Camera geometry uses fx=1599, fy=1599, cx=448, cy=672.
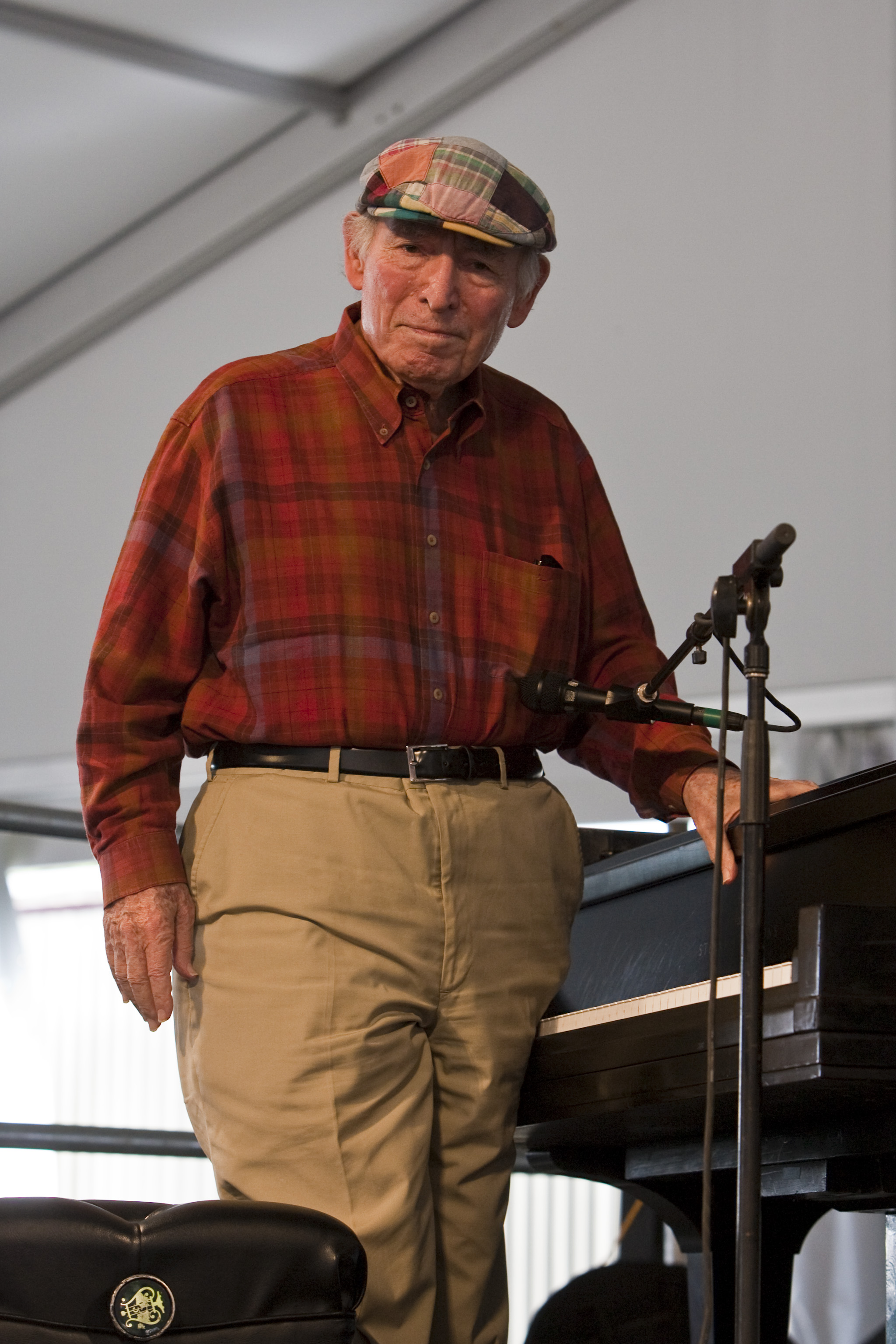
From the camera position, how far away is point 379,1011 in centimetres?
167

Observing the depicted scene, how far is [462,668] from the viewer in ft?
5.87

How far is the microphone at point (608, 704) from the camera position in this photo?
1.62 meters

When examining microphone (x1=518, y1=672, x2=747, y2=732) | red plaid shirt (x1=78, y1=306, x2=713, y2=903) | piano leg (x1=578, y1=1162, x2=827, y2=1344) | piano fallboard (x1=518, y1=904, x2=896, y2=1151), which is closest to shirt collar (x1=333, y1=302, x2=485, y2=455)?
red plaid shirt (x1=78, y1=306, x2=713, y2=903)

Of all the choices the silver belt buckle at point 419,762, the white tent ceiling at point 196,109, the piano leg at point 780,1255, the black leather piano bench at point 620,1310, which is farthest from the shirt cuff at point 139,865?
the white tent ceiling at point 196,109

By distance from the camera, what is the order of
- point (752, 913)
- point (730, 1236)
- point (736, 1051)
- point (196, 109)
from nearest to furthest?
1. point (752, 913)
2. point (736, 1051)
3. point (730, 1236)
4. point (196, 109)

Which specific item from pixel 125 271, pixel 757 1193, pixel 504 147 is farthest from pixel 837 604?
pixel 125 271

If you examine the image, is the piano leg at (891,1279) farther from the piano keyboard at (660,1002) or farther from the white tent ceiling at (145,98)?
the white tent ceiling at (145,98)

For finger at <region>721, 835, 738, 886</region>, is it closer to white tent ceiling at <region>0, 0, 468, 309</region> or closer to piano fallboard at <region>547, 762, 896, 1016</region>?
piano fallboard at <region>547, 762, 896, 1016</region>

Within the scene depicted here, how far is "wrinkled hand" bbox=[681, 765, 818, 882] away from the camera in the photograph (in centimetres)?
175

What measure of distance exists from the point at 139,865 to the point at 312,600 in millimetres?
342

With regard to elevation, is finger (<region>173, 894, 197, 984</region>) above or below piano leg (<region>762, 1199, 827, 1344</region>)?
above

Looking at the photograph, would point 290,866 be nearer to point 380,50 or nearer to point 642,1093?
point 642,1093

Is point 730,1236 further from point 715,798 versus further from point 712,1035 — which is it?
point 712,1035

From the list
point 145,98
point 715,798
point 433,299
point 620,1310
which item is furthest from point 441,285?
point 145,98
